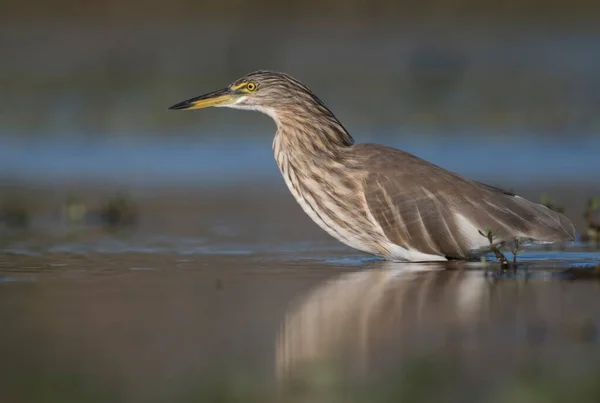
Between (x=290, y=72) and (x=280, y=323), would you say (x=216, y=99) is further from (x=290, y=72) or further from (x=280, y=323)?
(x=290, y=72)

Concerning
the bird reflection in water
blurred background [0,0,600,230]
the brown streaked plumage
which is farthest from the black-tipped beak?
blurred background [0,0,600,230]

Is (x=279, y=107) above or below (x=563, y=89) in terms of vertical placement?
below

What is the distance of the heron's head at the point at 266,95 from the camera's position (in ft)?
27.3

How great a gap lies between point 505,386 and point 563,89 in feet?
42.3

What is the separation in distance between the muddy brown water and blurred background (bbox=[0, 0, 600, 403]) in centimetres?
2

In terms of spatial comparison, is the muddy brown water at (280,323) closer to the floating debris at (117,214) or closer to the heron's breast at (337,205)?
the heron's breast at (337,205)

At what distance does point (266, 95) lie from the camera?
843 centimetres

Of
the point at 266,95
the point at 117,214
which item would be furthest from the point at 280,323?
the point at 117,214

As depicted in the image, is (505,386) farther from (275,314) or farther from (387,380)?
(275,314)

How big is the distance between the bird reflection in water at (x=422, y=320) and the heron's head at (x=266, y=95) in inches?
71.6

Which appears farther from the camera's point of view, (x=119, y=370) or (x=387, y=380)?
(x=119, y=370)

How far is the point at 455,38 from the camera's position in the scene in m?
18.4

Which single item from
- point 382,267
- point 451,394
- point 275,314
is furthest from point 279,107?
point 451,394

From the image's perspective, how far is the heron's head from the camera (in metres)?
8.33
